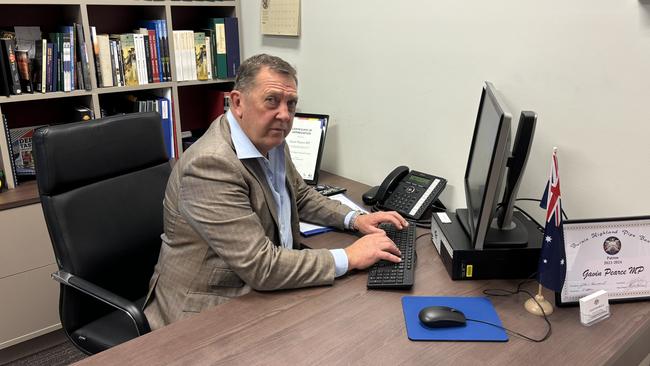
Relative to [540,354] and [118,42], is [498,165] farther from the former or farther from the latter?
[118,42]

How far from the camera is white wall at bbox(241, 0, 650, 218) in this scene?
4.74ft

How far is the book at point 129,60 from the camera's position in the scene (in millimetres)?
2527

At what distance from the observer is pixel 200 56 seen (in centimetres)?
280

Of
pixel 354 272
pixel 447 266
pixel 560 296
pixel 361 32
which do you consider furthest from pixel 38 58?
pixel 560 296

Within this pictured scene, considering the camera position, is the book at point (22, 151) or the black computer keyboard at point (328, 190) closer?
the black computer keyboard at point (328, 190)

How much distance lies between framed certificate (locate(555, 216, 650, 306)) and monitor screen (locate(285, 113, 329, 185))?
49.6 inches

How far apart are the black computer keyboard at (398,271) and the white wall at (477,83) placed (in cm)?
47

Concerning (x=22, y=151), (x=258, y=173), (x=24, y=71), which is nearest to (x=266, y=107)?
(x=258, y=173)

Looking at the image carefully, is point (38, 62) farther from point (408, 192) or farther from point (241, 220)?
point (408, 192)

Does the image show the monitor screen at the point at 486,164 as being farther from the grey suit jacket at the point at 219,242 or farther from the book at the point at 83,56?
the book at the point at 83,56

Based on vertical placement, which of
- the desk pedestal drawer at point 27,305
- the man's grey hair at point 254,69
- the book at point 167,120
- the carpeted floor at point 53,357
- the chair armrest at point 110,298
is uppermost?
the man's grey hair at point 254,69

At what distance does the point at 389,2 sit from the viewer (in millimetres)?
2033

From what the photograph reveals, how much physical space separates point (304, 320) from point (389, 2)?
1.40m

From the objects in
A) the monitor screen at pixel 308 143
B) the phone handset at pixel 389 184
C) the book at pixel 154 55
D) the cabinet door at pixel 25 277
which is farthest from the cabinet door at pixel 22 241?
the phone handset at pixel 389 184
